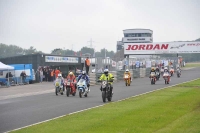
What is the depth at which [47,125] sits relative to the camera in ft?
43.1

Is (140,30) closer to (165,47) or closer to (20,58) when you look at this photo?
(165,47)

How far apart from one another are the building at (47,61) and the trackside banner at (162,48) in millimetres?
18665

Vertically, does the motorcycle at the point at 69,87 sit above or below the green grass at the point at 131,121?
above

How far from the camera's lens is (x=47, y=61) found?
49.2 metres

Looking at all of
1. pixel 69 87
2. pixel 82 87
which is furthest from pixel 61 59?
pixel 82 87

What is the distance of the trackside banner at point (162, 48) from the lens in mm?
68812

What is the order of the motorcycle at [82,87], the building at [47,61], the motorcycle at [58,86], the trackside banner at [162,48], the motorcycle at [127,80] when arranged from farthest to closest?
1. the trackside banner at [162,48]
2. the building at [47,61]
3. the motorcycle at [127,80]
4. the motorcycle at [58,86]
5. the motorcycle at [82,87]

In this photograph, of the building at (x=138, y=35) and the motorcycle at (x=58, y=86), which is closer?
the motorcycle at (x=58, y=86)

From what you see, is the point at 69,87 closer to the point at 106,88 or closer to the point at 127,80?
the point at 106,88

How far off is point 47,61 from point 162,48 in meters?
27.7

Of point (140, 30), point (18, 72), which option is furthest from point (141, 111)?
point (140, 30)

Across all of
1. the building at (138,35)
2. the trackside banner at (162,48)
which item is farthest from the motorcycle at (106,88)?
the building at (138,35)

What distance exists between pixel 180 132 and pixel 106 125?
2579 millimetres

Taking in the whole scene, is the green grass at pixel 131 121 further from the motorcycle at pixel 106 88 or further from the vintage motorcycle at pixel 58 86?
the vintage motorcycle at pixel 58 86
